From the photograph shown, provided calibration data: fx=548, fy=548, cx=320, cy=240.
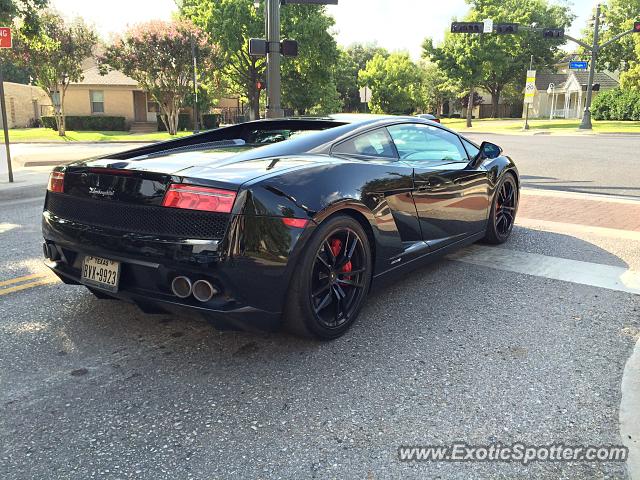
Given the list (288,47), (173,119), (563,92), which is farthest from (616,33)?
(288,47)

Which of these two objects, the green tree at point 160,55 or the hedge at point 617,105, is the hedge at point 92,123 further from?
the hedge at point 617,105

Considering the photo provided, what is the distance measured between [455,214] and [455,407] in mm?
2242

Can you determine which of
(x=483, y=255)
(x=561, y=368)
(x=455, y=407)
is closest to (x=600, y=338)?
(x=561, y=368)

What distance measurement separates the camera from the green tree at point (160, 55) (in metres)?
29.4

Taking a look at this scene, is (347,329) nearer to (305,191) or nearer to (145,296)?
(305,191)

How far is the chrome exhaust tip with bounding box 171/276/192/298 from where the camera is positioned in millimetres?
2916

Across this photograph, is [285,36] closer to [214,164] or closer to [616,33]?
[214,164]

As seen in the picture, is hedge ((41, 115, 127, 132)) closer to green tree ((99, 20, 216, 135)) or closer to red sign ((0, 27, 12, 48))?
green tree ((99, 20, 216, 135))

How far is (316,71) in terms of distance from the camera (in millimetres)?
35219

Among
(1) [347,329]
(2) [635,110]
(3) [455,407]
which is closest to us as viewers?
(3) [455,407]

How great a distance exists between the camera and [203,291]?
2.90 meters

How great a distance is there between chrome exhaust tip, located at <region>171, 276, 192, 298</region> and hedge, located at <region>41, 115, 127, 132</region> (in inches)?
1482

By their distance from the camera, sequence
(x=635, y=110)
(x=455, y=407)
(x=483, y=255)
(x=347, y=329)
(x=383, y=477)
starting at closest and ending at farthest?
1. (x=383, y=477)
2. (x=455, y=407)
3. (x=347, y=329)
4. (x=483, y=255)
5. (x=635, y=110)

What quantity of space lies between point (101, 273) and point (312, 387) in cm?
139
